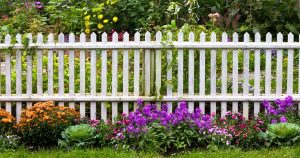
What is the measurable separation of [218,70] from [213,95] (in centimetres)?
117

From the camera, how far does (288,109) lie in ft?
23.9

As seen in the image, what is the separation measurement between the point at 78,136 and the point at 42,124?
0.43 metres

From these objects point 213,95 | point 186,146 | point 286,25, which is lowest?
point 186,146

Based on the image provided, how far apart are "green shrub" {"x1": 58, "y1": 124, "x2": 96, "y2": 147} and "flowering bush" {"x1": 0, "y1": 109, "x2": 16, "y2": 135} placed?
66cm

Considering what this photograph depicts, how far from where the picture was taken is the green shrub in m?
6.70

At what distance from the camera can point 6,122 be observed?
7113 mm

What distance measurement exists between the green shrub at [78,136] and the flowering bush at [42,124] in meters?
0.12

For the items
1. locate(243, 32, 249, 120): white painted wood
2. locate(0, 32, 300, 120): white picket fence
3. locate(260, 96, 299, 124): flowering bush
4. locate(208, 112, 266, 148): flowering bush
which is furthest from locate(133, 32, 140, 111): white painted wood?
locate(260, 96, 299, 124): flowering bush

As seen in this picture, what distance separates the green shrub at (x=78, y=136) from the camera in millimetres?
6703

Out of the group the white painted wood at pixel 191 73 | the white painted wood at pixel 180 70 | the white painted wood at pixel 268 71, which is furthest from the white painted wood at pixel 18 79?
the white painted wood at pixel 268 71

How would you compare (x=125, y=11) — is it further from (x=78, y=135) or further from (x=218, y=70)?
(x=78, y=135)

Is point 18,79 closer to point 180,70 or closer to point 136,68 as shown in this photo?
point 136,68

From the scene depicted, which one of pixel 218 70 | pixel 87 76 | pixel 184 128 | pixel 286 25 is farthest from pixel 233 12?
pixel 184 128

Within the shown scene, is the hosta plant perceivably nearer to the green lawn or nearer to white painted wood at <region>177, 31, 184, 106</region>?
the green lawn
